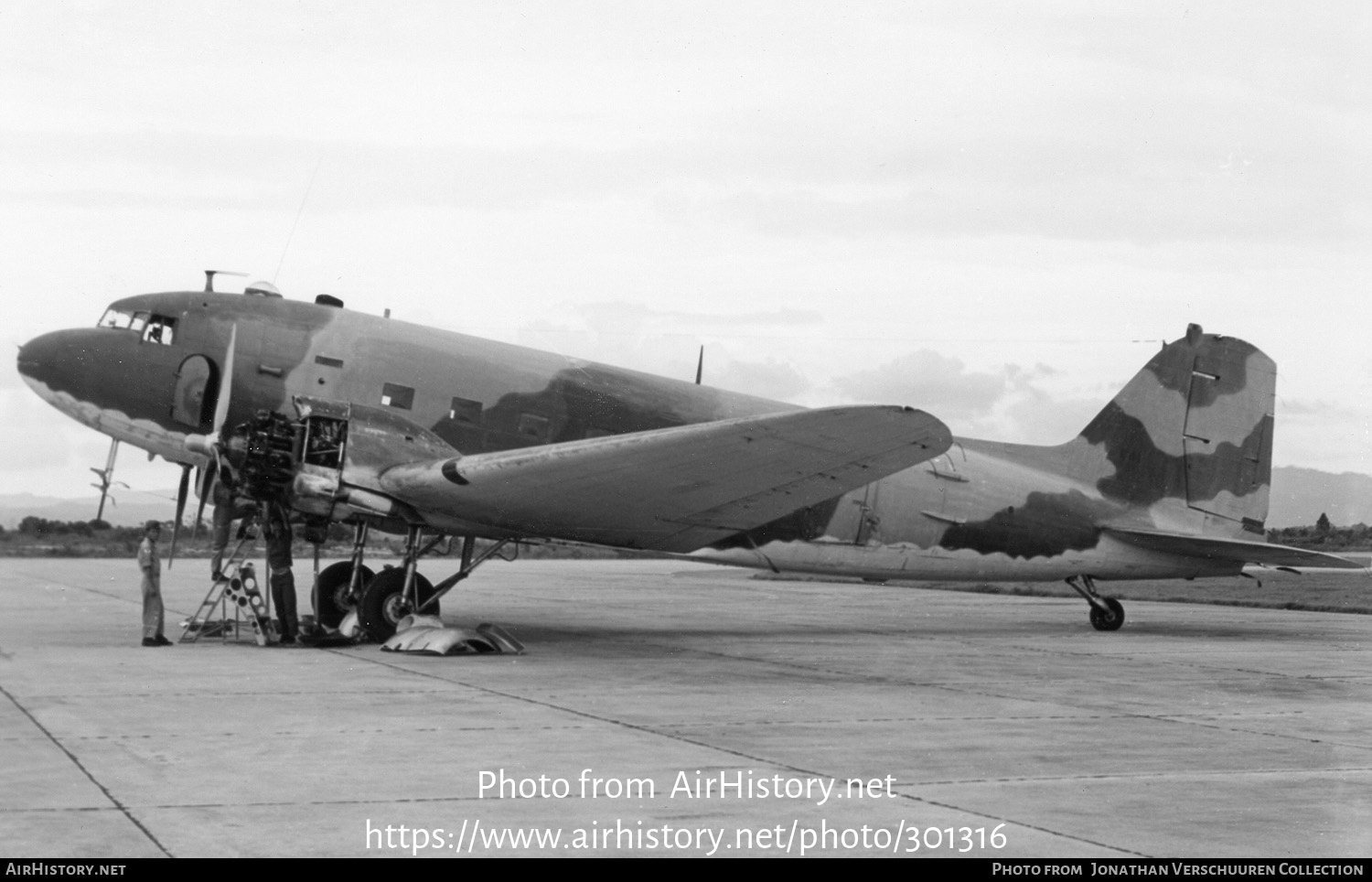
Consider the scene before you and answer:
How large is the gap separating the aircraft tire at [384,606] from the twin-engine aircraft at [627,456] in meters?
0.02

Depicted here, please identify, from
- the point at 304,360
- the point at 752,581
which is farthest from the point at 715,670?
the point at 752,581

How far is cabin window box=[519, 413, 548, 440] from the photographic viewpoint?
17.7 metres

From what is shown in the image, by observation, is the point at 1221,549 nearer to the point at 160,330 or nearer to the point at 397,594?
the point at 397,594

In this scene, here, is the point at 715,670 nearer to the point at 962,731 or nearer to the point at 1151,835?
the point at 962,731

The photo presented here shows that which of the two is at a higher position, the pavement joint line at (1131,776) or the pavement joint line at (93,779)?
the pavement joint line at (1131,776)

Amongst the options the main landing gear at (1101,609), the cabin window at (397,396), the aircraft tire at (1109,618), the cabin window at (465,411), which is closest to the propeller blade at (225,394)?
the cabin window at (397,396)

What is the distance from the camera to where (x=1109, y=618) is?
20.5 metres

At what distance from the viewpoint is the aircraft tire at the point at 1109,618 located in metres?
20.5

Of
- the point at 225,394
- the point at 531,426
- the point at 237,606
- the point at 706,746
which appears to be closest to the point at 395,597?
the point at 237,606

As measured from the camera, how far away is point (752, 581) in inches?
1464

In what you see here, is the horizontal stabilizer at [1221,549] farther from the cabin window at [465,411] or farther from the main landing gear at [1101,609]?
the cabin window at [465,411]

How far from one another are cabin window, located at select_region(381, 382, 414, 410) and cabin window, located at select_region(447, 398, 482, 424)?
504 mm

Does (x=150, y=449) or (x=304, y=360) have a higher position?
(x=304, y=360)

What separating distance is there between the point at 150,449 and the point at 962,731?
1127 centimetres
